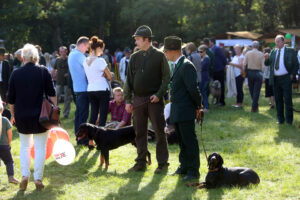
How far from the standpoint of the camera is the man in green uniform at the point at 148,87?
6203mm

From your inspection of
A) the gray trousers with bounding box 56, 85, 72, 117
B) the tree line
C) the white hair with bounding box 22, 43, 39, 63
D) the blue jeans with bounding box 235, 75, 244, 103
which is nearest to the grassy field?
the white hair with bounding box 22, 43, 39, 63

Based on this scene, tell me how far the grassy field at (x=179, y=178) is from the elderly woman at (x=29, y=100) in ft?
1.66

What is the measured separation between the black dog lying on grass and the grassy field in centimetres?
10

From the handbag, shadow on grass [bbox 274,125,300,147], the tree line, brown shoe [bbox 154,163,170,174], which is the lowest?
shadow on grass [bbox 274,125,300,147]

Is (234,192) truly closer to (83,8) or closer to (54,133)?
(54,133)

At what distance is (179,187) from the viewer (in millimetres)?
5652

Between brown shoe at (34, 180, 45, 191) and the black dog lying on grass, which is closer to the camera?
the black dog lying on grass

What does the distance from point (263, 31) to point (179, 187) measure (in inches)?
1564

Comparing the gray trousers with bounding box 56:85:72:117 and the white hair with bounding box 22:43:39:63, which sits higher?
the white hair with bounding box 22:43:39:63

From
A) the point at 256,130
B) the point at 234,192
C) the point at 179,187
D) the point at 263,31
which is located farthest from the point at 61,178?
the point at 263,31

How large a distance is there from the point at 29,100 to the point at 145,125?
178 cm

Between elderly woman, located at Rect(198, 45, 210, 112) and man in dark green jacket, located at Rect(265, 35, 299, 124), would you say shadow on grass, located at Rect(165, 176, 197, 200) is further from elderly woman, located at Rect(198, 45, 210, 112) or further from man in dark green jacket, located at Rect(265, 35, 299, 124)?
elderly woman, located at Rect(198, 45, 210, 112)

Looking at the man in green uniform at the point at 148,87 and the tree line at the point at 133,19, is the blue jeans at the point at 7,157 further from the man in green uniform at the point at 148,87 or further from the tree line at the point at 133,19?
the tree line at the point at 133,19

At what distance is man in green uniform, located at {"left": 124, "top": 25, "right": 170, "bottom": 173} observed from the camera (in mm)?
6203
